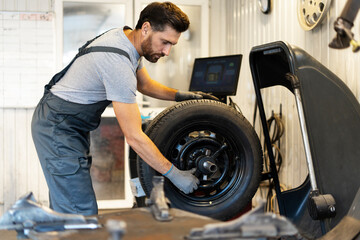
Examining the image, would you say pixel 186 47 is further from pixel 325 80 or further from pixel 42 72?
pixel 325 80

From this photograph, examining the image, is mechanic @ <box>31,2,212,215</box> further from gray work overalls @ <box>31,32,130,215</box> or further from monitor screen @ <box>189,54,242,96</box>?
monitor screen @ <box>189,54,242,96</box>

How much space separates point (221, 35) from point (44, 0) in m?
2.14

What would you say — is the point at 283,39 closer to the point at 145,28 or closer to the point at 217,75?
the point at 217,75

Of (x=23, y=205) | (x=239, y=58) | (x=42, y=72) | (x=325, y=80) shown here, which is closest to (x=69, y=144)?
(x=23, y=205)

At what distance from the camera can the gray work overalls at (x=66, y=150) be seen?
2186 millimetres

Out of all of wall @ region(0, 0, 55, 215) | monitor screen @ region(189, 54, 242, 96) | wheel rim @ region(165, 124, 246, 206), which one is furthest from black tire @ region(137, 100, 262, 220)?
wall @ region(0, 0, 55, 215)

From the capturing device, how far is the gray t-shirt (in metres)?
2.08

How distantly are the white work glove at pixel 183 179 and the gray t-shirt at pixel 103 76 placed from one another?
0.40 meters

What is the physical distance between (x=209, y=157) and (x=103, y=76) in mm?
740

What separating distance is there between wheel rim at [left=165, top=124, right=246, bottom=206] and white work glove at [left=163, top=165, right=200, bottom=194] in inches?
5.0

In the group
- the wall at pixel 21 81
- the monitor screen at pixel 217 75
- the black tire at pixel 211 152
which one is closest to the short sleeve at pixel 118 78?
the black tire at pixel 211 152

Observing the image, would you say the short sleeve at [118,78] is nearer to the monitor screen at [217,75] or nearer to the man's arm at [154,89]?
the man's arm at [154,89]

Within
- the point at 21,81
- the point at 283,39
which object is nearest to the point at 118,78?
the point at 283,39

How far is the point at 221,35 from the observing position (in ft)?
17.6
